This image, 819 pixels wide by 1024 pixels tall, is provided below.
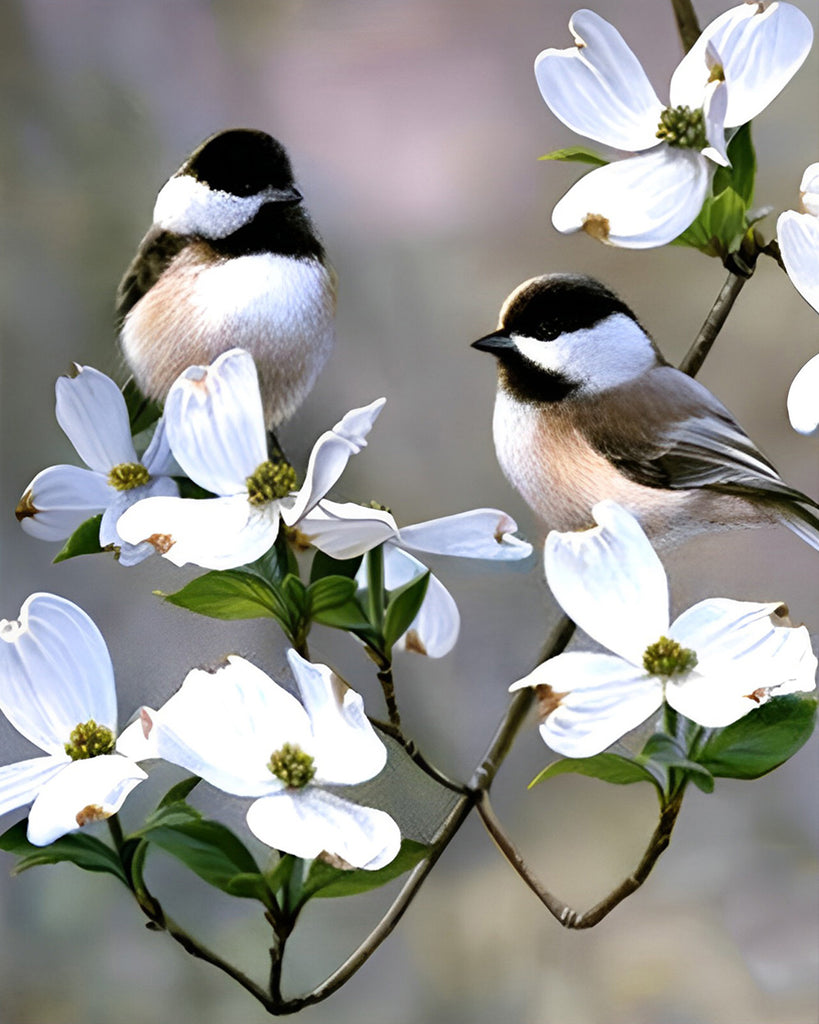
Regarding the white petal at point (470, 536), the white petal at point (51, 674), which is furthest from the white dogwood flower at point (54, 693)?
the white petal at point (470, 536)

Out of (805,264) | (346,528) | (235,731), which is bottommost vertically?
(235,731)

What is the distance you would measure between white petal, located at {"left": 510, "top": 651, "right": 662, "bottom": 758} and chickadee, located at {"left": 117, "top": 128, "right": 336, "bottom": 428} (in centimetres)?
24

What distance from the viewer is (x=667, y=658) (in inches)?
25.1

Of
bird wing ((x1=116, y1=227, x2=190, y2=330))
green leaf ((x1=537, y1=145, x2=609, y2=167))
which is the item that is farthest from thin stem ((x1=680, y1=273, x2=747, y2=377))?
bird wing ((x1=116, y1=227, x2=190, y2=330))

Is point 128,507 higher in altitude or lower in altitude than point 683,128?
lower

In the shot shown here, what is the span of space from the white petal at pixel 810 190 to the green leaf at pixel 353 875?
1.47 feet

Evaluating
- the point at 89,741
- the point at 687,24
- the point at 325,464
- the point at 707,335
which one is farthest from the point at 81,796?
the point at 687,24

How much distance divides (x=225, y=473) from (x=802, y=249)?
0.37 metres

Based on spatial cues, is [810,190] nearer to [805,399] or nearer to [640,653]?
[805,399]

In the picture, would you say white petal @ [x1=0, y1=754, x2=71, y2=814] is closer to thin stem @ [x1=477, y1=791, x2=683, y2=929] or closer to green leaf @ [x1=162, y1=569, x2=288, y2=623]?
green leaf @ [x1=162, y1=569, x2=288, y2=623]

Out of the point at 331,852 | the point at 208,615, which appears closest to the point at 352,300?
the point at 208,615

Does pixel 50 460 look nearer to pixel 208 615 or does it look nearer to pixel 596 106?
pixel 208 615

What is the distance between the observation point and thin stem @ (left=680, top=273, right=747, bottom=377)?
2.15 ft

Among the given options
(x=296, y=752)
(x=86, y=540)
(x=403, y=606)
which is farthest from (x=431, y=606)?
(x=86, y=540)
